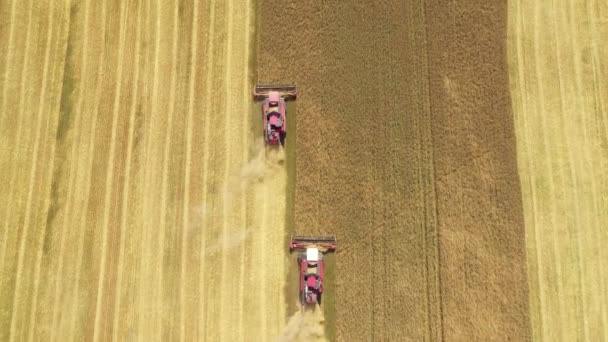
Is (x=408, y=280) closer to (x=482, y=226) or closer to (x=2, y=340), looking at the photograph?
(x=482, y=226)

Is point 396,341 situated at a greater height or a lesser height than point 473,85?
lesser

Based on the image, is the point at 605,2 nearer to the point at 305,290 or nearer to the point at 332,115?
the point at 332,115

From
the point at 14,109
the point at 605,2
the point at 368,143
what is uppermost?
the point at 605,2

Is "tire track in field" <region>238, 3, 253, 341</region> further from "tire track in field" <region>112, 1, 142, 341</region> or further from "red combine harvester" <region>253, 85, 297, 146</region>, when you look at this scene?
"tire track in field" <region>112, 1, 142, 341</region>

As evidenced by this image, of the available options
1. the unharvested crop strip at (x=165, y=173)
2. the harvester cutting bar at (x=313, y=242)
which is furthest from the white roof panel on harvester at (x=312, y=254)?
the unharvested crop strip at (x=165, y=173)

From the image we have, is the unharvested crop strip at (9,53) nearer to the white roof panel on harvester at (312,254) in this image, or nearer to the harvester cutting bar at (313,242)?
the harvester cutting bar at (313,242)

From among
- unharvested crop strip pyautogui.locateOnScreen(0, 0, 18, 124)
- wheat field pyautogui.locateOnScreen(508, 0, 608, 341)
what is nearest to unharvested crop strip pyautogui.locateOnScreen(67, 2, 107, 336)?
unharvested crop strip pyautogui.locateOnScreen(0, 0, 18, 124)

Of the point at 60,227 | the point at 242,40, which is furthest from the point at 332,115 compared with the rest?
the point at 60,227

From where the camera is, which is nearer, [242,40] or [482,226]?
[482,226]
